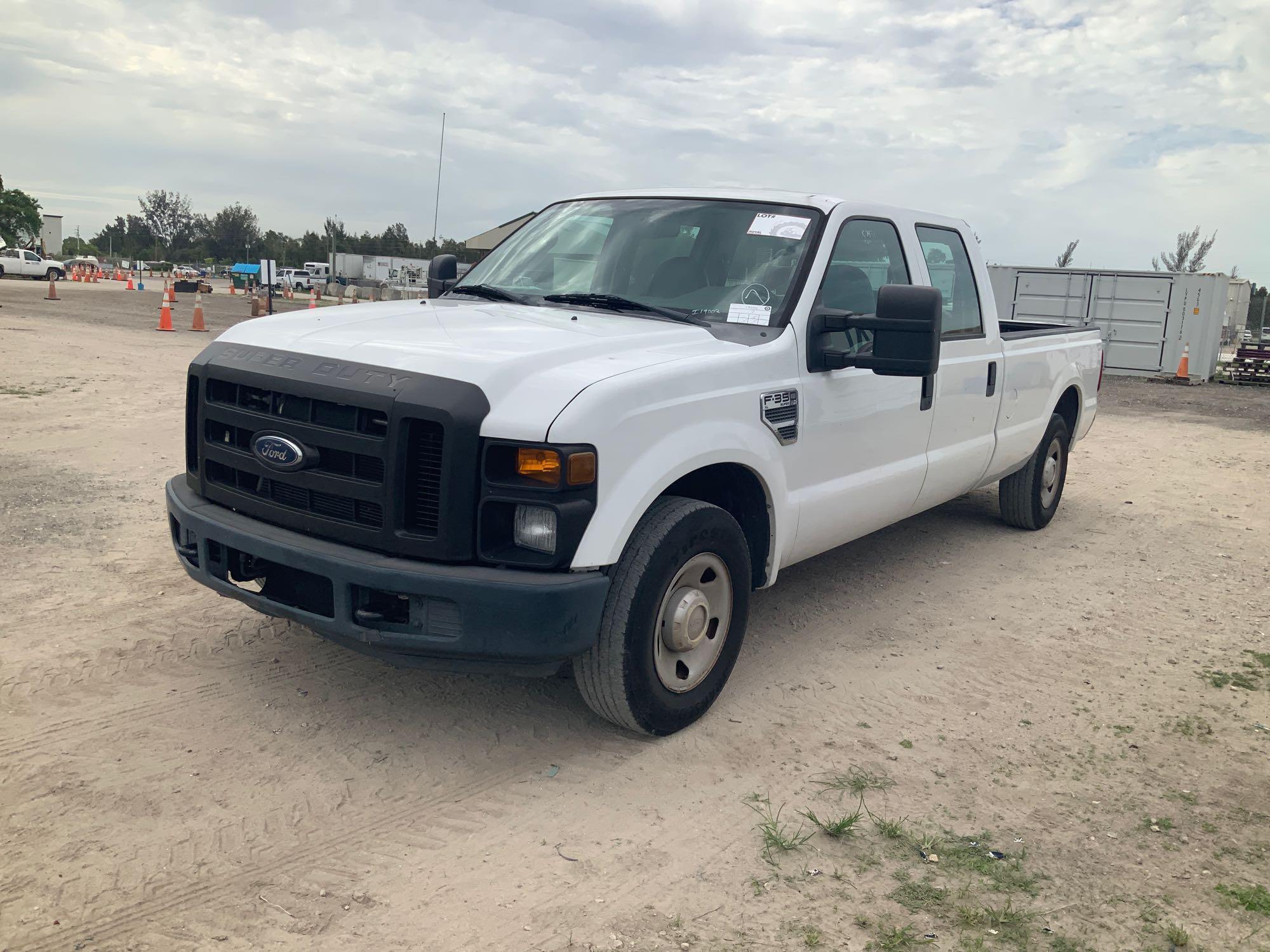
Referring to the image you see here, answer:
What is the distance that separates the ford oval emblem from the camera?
3.39 metres

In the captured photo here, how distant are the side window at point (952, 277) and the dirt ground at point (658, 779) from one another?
147 centimetres

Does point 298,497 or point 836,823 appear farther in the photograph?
point 298,497

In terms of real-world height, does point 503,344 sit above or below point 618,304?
below

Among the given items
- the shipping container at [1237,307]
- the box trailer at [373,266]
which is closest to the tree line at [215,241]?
the box trailer at [373,266]

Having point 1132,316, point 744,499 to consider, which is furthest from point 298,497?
point 1132,316

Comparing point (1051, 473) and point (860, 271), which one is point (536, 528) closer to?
point (860, 271)

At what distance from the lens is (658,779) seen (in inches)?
137

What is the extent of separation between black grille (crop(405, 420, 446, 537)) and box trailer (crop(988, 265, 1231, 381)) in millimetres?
20165

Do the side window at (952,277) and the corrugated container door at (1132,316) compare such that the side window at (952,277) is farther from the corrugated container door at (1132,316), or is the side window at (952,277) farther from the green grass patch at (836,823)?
A: the corrugated container door at (1132,316)

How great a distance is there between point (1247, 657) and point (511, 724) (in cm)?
354

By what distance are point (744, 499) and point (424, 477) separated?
1.40 metres

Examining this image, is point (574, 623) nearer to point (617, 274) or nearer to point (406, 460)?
point (406, 460)

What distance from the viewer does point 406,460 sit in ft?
10.4

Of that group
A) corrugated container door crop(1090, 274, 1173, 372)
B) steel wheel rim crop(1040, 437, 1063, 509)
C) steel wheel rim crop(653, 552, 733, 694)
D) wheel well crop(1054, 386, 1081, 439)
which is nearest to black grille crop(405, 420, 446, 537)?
steel wheel rim crop(653, 552, 733, 694)
